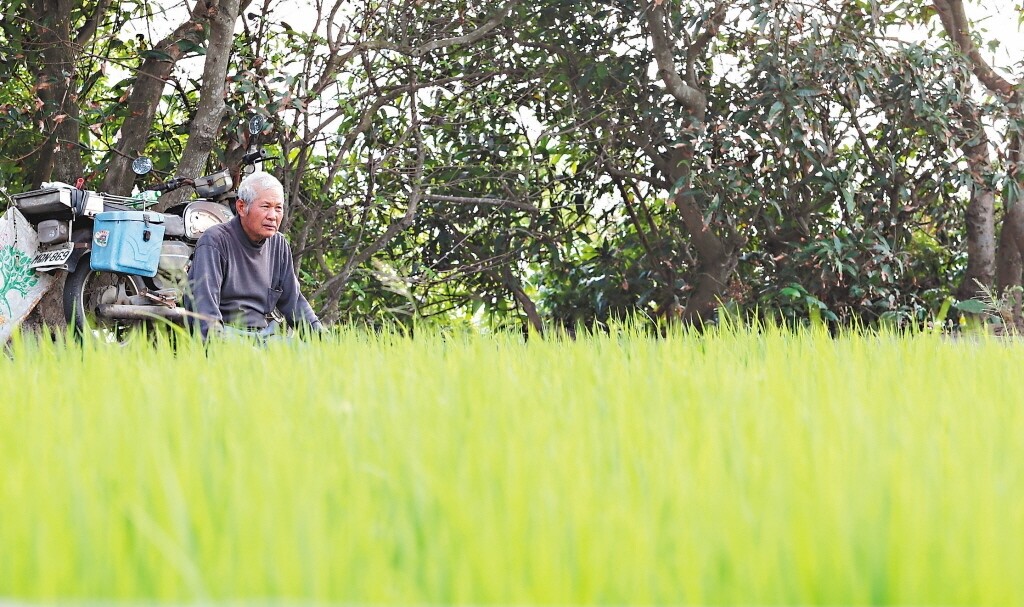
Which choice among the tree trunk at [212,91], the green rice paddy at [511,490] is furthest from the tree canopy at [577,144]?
the green rice paddy at [511,490]

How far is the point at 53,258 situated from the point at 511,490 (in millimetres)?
3539

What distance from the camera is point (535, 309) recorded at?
6.51 metres

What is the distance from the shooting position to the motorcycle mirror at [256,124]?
184 inches

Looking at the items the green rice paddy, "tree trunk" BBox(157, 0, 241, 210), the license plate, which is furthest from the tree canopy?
the green rice paddy

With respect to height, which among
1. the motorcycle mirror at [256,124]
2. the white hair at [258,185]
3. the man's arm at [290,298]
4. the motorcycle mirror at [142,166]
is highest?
the motorcycle mirror at [256,124]

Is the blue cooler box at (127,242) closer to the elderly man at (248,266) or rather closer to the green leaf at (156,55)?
the elderly man at (248,266)

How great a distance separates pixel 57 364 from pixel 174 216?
1.87 m

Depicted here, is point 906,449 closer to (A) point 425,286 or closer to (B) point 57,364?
(B) point 57,364

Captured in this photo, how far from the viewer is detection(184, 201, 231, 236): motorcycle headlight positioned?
14.7 ft

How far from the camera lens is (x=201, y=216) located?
4.55 meters

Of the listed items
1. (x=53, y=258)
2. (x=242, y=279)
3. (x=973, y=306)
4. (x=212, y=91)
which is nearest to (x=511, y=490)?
(x=242, y=279)

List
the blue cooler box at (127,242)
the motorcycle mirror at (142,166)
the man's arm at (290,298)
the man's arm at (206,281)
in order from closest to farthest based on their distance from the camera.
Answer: the man's arm at (206,281) < the man's arm at (290,298) < the blue cooler box at (127,242) < the motorcycle mirror at (142,166)

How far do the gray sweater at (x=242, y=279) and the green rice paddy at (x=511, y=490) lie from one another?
135 cm

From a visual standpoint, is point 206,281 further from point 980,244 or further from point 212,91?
point 980,244
